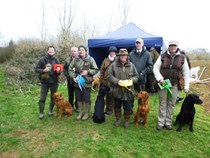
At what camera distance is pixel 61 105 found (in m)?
5.64

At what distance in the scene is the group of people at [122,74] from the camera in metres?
4.61

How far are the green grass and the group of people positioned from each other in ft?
0.98

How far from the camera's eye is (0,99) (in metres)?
7.82

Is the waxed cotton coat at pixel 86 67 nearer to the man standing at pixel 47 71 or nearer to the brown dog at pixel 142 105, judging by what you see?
the man standing at pixel 47 71

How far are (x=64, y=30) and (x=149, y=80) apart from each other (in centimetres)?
1377

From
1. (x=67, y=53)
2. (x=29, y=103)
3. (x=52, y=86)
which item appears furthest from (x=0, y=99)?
(x=67, y=53)

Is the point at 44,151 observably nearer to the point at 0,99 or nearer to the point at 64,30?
the point at 0,99

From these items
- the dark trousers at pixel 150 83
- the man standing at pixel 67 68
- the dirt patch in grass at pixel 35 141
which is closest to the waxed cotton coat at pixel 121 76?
the man standing at pixel 67 68

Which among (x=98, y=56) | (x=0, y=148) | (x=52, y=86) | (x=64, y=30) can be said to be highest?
(x=64, y=30)

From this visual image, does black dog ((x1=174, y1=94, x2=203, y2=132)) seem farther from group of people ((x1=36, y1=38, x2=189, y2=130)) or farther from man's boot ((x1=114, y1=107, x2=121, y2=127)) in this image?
man's boot ((x1=114, y1=107, x2=121, y2=127))

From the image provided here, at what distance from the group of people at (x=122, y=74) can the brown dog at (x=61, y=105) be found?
19cm

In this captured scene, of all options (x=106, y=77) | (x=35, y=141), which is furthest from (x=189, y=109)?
(x=35, y=141)

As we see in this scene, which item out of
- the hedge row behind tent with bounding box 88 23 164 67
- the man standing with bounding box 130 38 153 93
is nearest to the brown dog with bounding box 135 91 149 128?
the man standing with bounding box 130 38 153 93

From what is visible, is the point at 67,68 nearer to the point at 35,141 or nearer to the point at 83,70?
the point at 83,70
